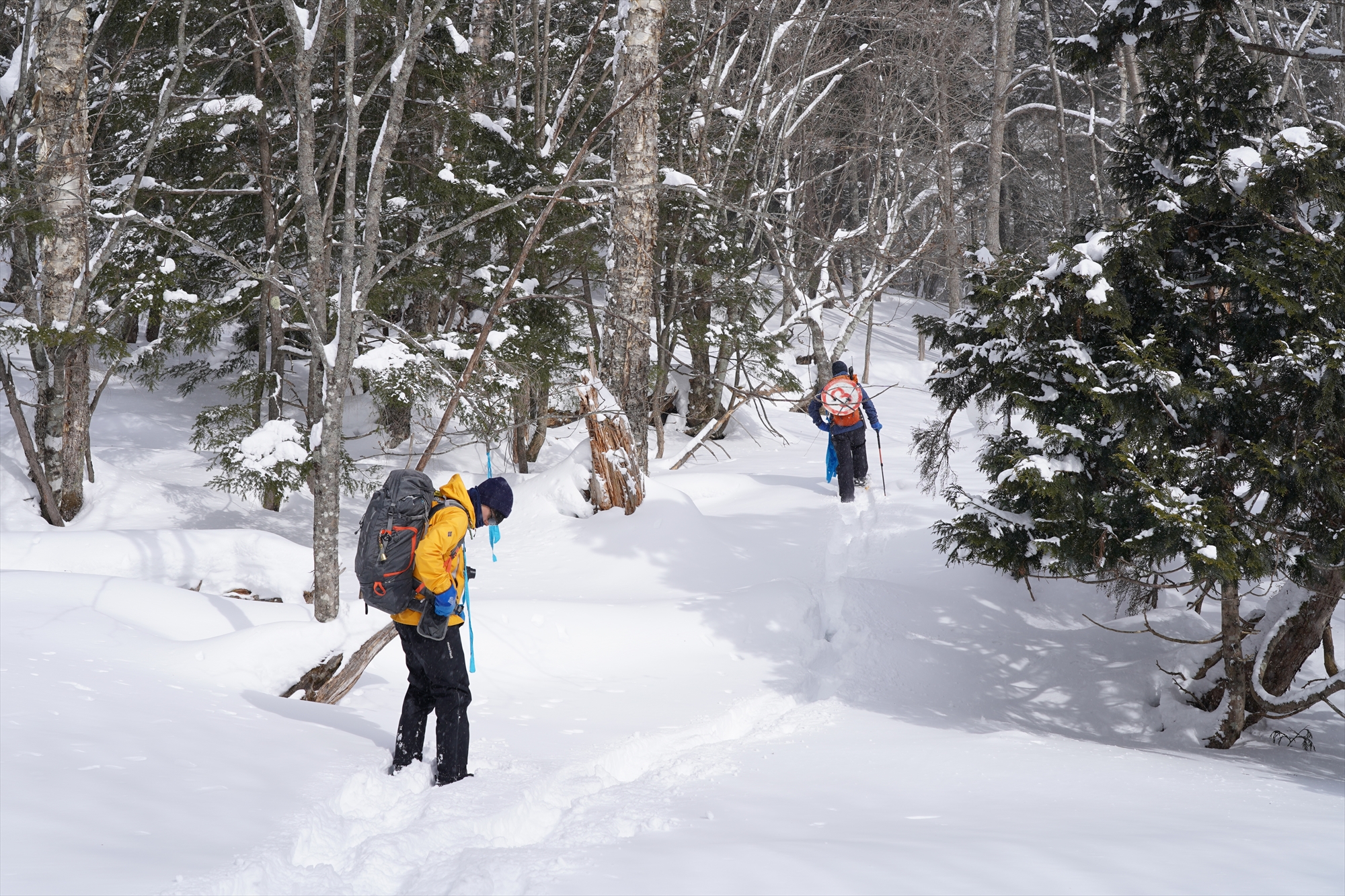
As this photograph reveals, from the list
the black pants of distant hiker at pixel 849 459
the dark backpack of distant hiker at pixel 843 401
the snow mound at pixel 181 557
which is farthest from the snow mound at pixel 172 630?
the dark backpack of distant hiker at pixel 843 401

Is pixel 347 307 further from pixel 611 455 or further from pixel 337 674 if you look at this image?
pixel 611 455

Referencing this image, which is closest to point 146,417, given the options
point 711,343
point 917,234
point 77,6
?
point 77,6

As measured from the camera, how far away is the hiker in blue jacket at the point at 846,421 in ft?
31.7

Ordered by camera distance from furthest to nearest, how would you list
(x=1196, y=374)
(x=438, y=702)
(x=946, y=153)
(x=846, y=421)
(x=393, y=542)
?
(x=946, y=153)
(x=846, y=421)
(x=1196, y=374)
(x=438, y=702)
(x=393, y=542)

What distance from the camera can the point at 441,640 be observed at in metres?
4.30

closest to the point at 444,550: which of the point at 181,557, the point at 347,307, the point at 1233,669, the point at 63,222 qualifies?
the point at 347,307

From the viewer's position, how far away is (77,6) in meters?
8.27

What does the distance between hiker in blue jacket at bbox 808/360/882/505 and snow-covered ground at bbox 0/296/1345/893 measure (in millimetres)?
377

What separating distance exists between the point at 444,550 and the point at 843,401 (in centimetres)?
639

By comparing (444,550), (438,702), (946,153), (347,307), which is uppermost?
(946,153)

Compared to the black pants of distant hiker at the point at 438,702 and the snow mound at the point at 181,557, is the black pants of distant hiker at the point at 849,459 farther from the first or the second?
the black pants of distant hiker at the point at 438,702

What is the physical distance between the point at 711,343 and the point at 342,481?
576 cm

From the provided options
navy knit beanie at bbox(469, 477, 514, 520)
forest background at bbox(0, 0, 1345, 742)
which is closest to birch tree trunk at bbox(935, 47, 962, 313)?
forest background at bbox(0, 0, 1345, 742)

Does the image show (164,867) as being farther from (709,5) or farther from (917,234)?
(917,234)
